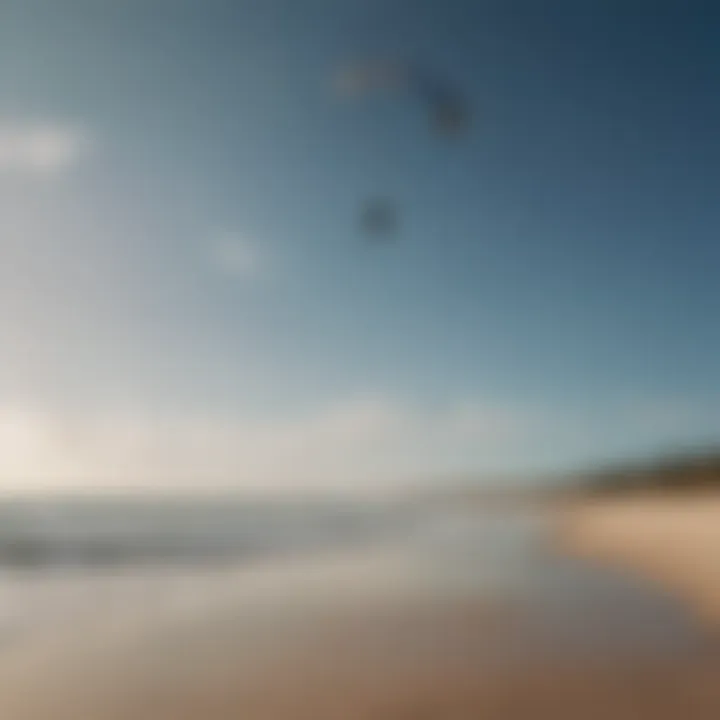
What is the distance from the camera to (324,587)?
43.3 feet

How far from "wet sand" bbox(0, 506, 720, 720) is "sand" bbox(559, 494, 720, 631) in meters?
0.65

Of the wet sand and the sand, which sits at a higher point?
the sand

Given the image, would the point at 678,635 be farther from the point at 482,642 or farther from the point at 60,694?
the point at 60,694

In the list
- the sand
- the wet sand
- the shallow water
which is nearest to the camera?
the wet sand

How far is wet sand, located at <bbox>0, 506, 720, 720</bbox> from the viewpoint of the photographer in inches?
252

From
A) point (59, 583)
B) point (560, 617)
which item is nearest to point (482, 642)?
point (560, 617)

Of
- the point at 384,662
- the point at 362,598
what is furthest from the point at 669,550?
the point at 384,662

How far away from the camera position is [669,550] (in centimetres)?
1778

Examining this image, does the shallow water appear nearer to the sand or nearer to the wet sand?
the wet sand

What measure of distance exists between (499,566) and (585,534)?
11207 mm

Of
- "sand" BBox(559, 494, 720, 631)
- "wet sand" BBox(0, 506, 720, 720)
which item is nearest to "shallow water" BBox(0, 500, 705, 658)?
"wet sand" BBox(0, 506, 720, 720)

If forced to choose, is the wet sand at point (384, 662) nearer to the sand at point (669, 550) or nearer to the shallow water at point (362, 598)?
the shallow water at point (362, 598)

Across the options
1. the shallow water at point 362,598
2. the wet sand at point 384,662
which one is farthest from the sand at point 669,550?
the wet sand at point 384,662

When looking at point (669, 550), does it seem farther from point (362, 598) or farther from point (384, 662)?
point (384, 662)
